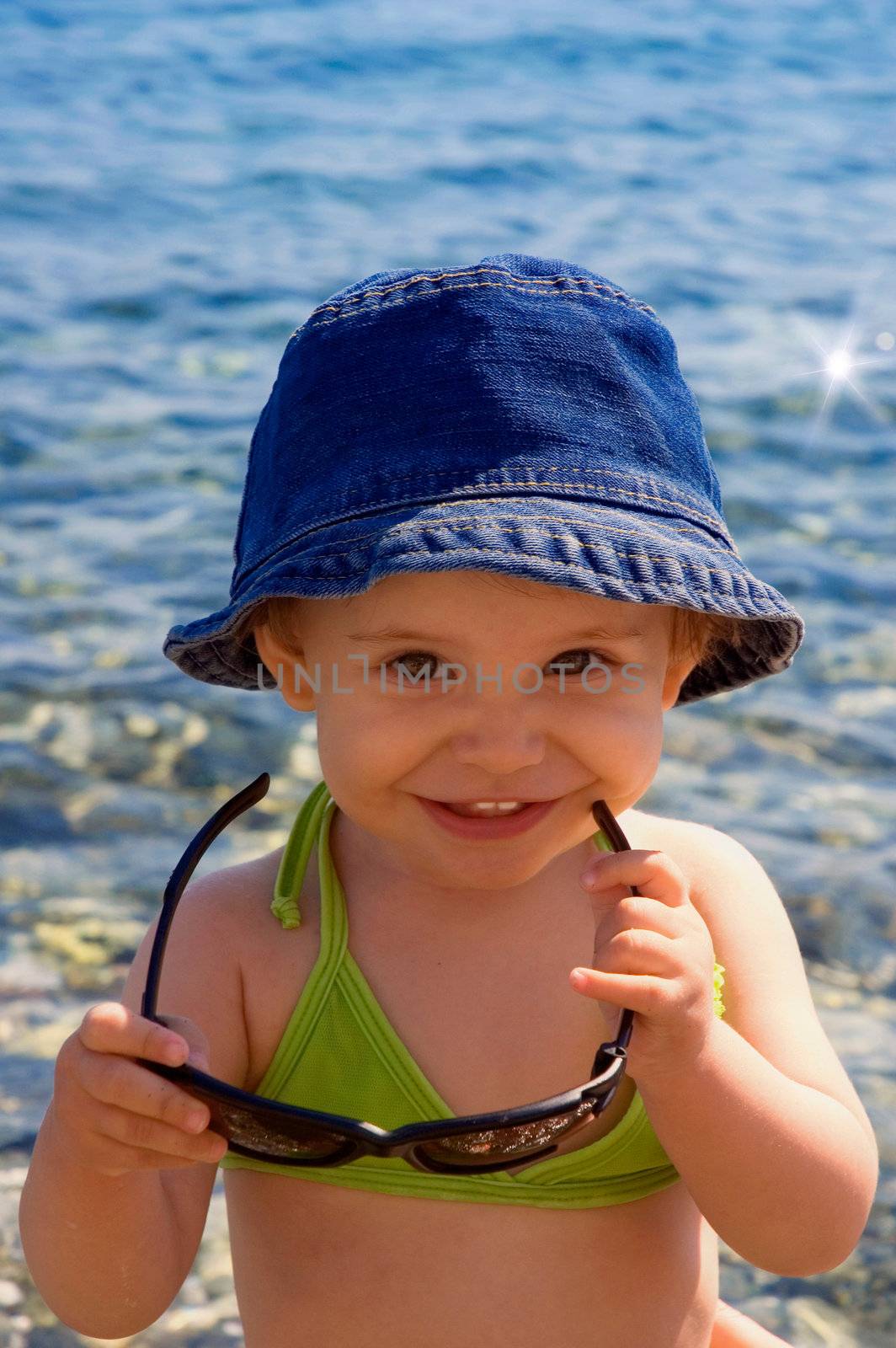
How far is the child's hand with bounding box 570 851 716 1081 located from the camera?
1.78 metres

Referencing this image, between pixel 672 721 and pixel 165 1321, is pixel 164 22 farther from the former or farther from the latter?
pixel 165 1321

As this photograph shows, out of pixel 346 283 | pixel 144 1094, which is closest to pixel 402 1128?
pixel 144 1094

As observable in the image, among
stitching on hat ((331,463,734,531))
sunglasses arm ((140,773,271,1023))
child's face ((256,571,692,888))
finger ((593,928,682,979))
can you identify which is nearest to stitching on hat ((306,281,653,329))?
stitching on hat ((331,463,734,531))

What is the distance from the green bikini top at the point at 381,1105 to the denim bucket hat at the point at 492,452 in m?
0.51

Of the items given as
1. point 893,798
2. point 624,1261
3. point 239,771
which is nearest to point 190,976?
point 624,1261

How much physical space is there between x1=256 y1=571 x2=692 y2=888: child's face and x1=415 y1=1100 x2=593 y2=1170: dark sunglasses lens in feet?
1.37

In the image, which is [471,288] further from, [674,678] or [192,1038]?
[192,1038]

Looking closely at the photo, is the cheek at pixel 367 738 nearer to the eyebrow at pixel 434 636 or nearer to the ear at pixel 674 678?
the eyebrow at pixel 434 636

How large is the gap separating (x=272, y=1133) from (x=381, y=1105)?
46cm

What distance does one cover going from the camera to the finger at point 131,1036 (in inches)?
65.7

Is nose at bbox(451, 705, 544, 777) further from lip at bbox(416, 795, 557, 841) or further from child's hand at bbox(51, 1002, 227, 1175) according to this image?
child's hand at bbox(51, 1002, 227, 1175)

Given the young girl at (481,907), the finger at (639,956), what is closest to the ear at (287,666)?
the young girl at (481,907)

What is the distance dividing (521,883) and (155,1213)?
2.09 feet

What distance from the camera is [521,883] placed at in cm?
225
